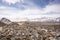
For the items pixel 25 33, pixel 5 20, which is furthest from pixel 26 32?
pixel 5 20

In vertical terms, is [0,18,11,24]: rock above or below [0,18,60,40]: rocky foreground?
above

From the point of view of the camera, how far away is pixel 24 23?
5.83 meters

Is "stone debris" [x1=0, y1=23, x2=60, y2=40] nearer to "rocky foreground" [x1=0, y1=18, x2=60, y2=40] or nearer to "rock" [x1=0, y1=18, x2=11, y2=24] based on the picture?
"rocky foreground" [x1=0, y1=18, x2=60, y2=40]

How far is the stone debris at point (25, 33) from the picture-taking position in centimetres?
571

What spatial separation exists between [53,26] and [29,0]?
1109 mm

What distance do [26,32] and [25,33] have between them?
43 millimetres

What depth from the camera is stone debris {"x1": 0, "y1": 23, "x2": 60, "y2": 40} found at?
225 inches

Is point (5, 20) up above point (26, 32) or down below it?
above

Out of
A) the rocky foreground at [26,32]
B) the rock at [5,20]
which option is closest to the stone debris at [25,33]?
the rocky foreground at [26,32]

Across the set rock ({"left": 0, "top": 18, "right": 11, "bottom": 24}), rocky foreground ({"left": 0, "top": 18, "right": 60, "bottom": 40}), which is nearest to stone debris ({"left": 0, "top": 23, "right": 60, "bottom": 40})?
rocky foreground ({"left": 0, "top": 18, "right": 60, "bottom": 40})

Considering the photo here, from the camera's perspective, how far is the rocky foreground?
5.71 meters

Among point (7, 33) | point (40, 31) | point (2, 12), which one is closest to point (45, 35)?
point (40, 31)

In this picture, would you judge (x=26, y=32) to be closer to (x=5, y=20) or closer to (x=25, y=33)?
(x=25, y=33)

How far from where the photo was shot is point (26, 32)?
5.75 meters
